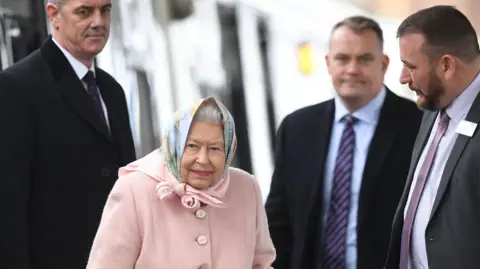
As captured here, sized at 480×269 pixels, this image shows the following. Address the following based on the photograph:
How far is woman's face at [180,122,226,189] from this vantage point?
9.93 feet

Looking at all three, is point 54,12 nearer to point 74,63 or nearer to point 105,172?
point 74,63

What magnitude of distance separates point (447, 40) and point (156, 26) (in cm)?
280

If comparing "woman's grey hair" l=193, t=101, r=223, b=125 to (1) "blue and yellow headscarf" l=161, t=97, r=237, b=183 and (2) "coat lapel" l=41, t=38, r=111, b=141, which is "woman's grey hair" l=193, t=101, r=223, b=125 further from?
(2) "coat lapel" l=41, t=38, r=111, b=141

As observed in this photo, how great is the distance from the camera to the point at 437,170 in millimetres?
3391

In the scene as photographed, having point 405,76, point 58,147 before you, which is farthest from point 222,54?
point 405,76

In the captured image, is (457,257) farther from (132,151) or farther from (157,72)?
(157,72)

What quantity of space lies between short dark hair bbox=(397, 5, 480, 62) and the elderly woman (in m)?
0.78

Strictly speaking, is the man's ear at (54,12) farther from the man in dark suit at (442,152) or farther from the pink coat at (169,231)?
the man in dark suit at (442,152)

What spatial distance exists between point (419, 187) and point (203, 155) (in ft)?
2.67

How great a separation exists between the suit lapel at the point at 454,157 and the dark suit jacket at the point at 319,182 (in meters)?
0.82

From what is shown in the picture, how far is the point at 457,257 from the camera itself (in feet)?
10.6

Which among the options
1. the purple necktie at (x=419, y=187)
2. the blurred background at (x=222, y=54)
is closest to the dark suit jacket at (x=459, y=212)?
the purple necktie at (x=419, y=187)

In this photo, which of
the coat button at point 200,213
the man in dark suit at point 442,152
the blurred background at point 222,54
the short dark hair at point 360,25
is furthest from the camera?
the blurred background at point 222,54

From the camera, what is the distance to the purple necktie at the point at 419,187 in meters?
3.43
